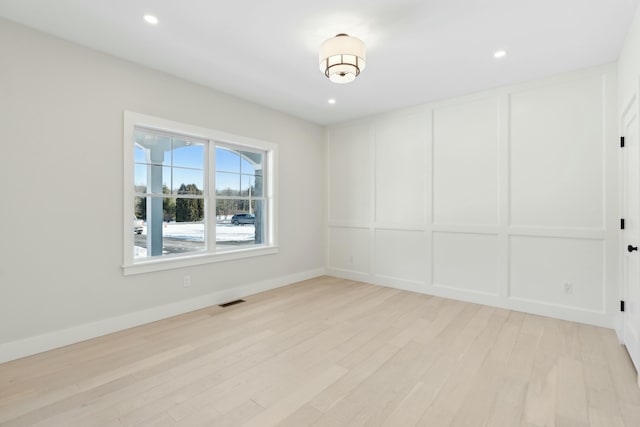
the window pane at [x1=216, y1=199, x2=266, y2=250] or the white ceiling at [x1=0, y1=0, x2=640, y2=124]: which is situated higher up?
the white ceiling at [x1=0, y1=0, x2=640, y2=124]

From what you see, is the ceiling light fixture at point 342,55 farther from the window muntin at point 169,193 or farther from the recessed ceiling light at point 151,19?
the window muntin at point 169,193

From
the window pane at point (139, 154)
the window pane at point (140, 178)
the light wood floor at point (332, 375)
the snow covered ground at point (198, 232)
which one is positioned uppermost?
the window pane at point (139, 154)

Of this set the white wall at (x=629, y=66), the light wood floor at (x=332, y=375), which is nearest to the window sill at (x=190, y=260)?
the light wood floor at (x=332, y=375)

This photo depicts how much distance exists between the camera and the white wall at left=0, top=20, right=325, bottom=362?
97.5 inches

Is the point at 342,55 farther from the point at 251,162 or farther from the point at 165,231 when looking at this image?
the point at 165,231

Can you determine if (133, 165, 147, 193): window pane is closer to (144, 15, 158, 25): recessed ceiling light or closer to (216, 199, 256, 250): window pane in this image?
(216, 199, 256, 250): window pane

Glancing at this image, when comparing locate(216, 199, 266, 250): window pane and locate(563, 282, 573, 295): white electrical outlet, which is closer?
locate(563, 282, 573, 295): white electrical outlet

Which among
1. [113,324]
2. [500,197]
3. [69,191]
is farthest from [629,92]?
[113,324]

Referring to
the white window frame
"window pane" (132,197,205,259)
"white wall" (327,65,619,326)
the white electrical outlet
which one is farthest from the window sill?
the white electrical outlet

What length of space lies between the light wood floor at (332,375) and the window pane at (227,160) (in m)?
1.98

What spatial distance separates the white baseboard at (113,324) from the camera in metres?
2.50

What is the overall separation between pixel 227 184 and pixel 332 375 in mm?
2913

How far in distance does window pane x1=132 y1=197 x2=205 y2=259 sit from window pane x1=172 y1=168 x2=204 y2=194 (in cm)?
13

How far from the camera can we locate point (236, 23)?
251 cm
